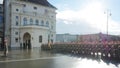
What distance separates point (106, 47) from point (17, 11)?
3570 cm

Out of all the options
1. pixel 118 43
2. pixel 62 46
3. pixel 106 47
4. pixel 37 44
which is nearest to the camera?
pixel 118 43

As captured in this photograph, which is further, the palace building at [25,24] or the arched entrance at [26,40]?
the arched entrance at [26,40]

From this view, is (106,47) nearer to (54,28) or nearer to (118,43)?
(118,43)

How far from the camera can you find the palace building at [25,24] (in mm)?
47906

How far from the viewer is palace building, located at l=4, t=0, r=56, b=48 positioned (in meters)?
47.9

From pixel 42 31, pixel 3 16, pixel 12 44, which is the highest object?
pixel 3 16

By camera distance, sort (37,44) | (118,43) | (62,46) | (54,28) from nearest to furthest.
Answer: (118,43) → (62,46) → (37,44) → (54,28)

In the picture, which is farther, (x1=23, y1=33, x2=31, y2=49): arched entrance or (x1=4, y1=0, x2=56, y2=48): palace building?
(x1=23, y1=33, x2=31, y2=49): arched entrance

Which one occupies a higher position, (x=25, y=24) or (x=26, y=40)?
(x=25, y=24)

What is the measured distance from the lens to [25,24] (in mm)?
50594

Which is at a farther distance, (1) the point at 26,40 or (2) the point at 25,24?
(2) the point at 25,24

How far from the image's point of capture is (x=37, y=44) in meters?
47.9

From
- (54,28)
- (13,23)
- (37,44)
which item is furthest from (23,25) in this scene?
(54,28)

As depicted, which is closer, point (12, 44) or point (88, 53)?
point (88, 53)
